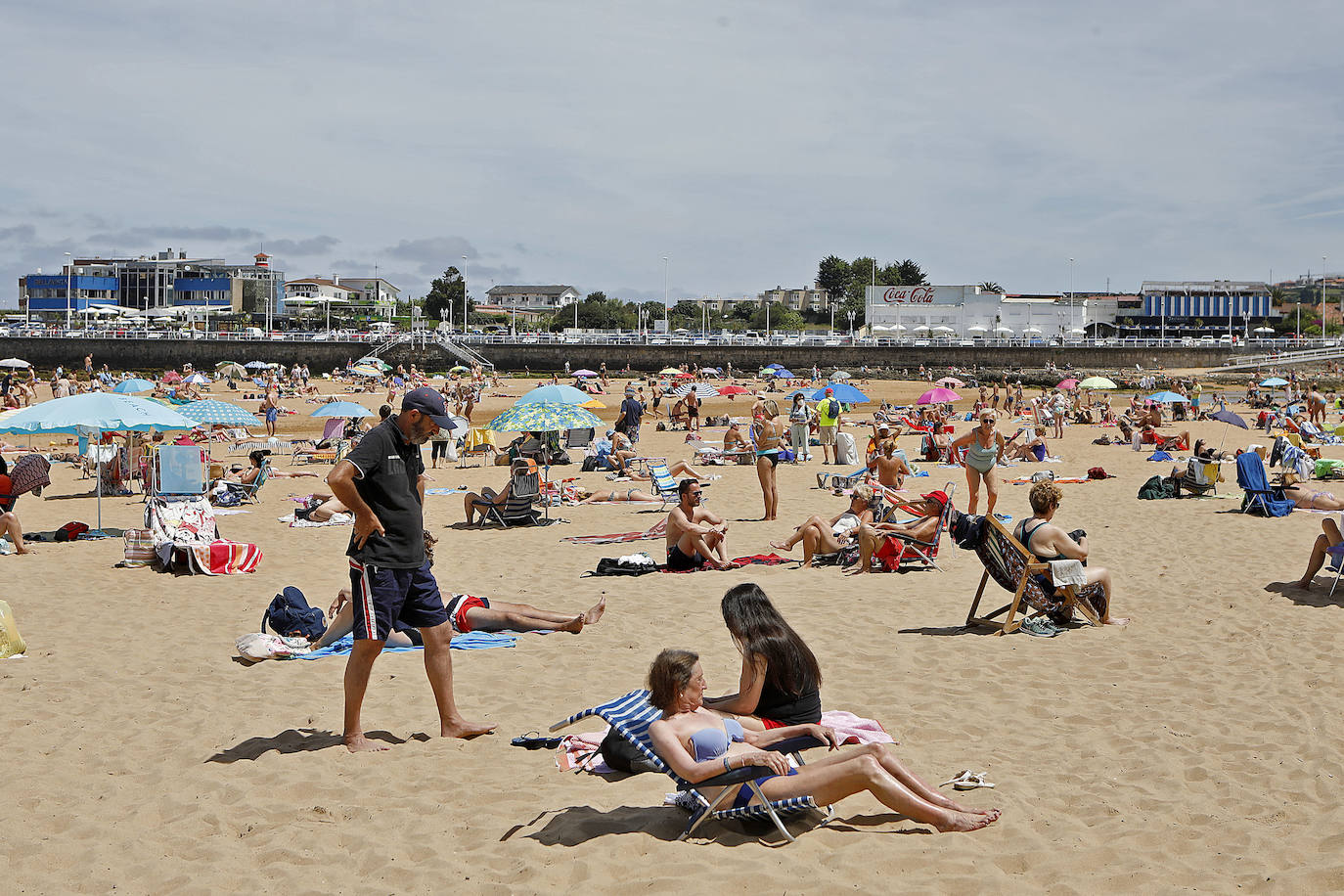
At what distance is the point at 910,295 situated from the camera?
83812mm

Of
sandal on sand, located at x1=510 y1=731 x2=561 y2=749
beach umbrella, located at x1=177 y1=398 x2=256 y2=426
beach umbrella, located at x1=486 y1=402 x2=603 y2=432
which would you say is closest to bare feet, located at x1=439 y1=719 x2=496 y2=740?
sandal on sand, located at x1=510 y1=731 x2=561 y2=749

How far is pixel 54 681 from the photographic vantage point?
571cm

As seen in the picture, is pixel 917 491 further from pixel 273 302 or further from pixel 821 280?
pixel 821 280

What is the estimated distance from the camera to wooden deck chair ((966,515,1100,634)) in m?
6.79

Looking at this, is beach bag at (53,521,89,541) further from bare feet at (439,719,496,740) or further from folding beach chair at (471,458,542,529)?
bare feet at (439,719,496,740)

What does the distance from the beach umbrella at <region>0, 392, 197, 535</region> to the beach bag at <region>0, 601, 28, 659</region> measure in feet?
13.8

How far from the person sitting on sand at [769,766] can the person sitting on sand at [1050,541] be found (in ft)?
10.0

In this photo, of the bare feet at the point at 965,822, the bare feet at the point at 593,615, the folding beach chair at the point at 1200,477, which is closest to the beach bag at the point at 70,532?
the bare feet at the point at 593,615

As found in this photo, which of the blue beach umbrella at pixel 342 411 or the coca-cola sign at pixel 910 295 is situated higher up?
the coca-cola sign at pixel 910 295

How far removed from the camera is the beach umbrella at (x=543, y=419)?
42.4 feet

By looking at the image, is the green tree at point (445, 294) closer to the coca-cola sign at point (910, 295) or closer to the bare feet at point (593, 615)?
the coca-cola sign at point (910, 295)

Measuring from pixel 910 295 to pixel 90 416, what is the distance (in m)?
78.0

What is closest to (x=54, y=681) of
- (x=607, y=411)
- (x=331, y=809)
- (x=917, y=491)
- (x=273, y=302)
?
(x=331, y=809)

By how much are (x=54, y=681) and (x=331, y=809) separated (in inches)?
97.7
